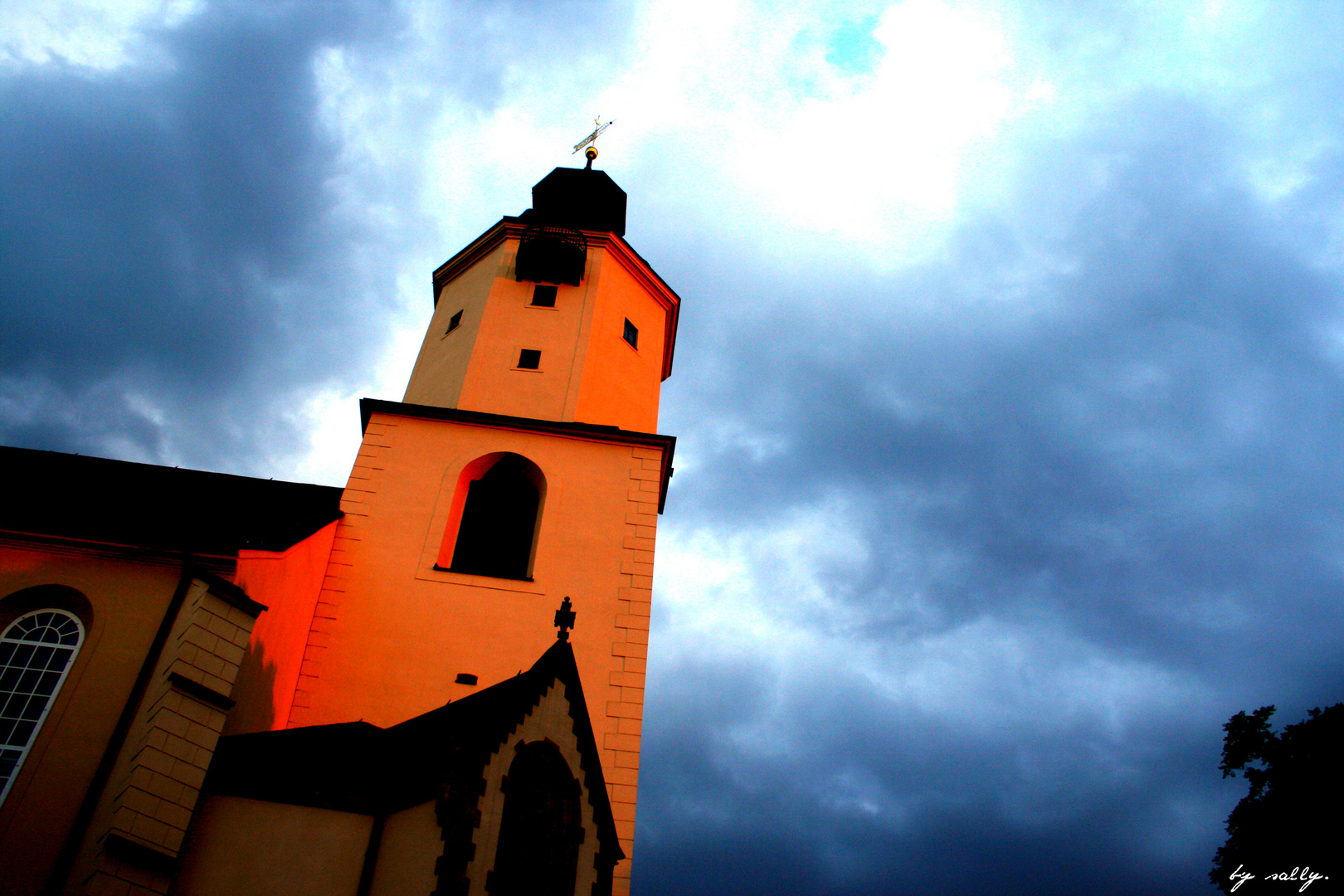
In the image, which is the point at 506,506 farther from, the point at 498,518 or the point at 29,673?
the point at 29,673

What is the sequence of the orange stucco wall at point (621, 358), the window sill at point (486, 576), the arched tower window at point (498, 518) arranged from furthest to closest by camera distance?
1. the orange stucco wall at point (621, 358)
2. the arched tower window at point (498, 518)
3. the window sill at point (486, 576)

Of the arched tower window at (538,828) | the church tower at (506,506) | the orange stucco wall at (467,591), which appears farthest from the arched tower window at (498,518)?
the arched tower window at (538,828)

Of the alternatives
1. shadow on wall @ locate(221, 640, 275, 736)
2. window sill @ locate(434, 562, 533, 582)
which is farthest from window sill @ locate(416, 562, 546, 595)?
shadow on wall @ locate(221, 640, 275, 736)

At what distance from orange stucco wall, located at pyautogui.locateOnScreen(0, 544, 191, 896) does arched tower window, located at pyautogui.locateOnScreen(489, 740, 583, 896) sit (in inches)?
202

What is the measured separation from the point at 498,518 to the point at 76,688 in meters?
7.22

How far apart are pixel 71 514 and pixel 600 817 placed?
890cm

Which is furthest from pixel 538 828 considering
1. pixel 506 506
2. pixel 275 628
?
pixel 506 506

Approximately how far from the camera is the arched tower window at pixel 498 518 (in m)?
16.8

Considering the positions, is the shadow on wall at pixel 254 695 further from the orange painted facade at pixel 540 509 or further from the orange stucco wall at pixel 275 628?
the orange painted facade at pixel 540 509

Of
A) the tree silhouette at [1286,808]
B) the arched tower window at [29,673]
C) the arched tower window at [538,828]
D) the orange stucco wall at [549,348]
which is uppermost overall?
the orange stucco wall at [549,348]

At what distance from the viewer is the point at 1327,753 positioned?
70.7 ft

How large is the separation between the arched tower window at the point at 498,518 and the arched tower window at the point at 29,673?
225 inches

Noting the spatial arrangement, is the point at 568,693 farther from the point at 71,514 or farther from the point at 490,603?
the point at 71,514

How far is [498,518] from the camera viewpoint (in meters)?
17.5
